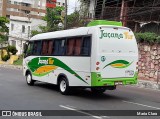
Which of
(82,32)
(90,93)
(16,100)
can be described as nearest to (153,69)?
(90,93)

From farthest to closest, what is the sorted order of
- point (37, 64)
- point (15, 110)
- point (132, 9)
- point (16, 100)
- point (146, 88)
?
point (132, 9), point (146, 88), point (37, 64), point (16, 100), point (15, 110)

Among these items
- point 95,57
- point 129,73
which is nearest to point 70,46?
point 95,57

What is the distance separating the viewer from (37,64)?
17.9m

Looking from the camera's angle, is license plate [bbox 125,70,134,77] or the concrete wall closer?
license plate [bbox 125,70,134,77]

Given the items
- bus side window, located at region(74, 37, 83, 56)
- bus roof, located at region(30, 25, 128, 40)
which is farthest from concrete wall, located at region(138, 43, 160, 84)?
bus side window, located at region(74, 37, 83, 56)

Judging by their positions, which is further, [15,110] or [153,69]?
→ [153,69]

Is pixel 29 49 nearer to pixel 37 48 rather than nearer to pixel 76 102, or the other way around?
pixel 37 48

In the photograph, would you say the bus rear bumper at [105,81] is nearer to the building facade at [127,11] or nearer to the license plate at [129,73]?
the license plate at [129,73]

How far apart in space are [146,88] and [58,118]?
10.6 meters

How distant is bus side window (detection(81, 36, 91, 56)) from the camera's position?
1362 cm

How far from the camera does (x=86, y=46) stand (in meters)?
13.8

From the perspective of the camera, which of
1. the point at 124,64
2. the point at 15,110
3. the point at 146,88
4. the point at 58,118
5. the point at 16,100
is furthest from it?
the point at 146,88

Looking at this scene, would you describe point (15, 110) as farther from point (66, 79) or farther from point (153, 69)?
point (153, 69)

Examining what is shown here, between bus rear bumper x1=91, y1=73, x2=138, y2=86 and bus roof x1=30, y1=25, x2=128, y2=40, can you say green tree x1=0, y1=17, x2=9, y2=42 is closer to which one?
bus roof x1=30, y1=25, x2=128, y2=40
